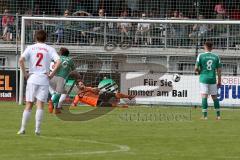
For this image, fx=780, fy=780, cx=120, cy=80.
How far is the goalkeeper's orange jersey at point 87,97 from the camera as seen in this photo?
29344 millimetres

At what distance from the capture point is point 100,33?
32.6m

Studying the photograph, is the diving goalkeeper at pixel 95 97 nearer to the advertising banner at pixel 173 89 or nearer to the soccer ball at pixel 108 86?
the soccer ball at pixel 108 86

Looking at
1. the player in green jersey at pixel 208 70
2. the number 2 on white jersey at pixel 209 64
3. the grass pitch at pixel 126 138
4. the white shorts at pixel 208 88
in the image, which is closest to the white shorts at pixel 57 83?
the grass pitch at pixel 126 138

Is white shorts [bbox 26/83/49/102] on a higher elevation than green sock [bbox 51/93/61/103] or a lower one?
higher

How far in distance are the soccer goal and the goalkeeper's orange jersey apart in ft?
4.39

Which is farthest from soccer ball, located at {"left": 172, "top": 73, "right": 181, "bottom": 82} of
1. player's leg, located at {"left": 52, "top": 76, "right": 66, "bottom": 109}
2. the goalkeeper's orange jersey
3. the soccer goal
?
player's leg, located at {"left": 52, "top": 76, "right": 66, "bottom": 109}

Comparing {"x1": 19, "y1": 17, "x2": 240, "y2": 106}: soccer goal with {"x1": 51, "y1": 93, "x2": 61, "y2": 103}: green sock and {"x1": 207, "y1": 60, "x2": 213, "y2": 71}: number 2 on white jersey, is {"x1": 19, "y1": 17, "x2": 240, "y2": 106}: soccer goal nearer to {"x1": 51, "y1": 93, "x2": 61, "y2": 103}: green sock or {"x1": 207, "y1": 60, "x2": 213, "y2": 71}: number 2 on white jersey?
{"x1": 51, "y1": 93, "x2": 61, "y2": 103}: green sock

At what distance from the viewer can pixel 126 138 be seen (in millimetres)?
17188

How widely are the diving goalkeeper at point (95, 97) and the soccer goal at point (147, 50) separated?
1.77 ft

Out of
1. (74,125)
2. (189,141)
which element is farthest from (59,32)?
(189,141)

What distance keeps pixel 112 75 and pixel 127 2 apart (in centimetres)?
798

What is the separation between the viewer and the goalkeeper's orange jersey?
96.3 ft

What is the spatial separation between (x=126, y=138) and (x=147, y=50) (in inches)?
591

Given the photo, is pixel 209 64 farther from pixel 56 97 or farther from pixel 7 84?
pixel 7 84
